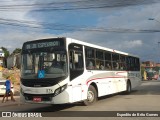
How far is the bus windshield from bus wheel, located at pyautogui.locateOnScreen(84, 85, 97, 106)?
271cm

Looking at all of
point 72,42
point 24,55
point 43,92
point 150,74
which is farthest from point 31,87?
point 150,74

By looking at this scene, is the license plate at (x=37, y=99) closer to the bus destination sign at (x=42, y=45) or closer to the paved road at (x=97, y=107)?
the paved road at (x=97, y=107)

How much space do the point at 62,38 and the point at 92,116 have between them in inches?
151

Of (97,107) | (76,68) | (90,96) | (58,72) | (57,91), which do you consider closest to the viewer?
(57,91)

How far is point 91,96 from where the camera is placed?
16.5 m

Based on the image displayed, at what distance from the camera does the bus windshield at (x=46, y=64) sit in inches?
551

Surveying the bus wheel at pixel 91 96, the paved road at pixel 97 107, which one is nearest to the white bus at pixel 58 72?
the bus wheel at pixel 91 96

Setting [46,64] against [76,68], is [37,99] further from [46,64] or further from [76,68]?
[76,68]

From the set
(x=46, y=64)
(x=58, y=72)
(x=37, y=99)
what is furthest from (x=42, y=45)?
(x=37, y=99)

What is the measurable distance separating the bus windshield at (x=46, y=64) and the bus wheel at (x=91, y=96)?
2.71m

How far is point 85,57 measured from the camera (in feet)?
51.9

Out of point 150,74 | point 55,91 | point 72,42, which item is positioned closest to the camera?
point 55,91

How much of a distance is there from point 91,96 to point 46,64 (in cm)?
348

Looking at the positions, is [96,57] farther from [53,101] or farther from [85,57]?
[53,101]
